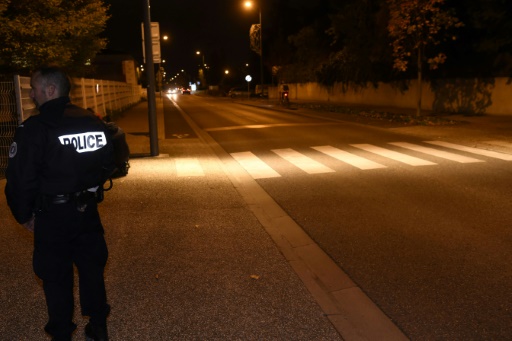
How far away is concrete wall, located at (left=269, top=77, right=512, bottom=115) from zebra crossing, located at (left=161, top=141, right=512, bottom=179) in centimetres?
1059

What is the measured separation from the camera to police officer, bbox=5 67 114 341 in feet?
10.0

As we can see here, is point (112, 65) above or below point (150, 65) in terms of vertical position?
above

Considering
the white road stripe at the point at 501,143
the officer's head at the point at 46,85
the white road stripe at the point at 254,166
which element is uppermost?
the officer's head at the point at 46,85

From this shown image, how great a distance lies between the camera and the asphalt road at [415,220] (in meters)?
4.05

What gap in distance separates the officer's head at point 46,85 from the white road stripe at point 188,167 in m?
6.89

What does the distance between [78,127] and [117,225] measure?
360 cm

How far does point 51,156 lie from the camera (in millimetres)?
3100

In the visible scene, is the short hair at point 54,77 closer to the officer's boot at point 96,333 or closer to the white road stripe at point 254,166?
the officer's boot at point 96,333

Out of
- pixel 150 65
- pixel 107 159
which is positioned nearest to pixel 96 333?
pixel 107 159

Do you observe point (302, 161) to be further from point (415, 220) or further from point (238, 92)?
point (238, 92)

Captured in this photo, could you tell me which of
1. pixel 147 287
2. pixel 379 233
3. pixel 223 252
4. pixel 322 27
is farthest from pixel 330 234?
pixel 322 27

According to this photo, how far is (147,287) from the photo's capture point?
14.9 ft

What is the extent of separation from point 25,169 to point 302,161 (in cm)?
882

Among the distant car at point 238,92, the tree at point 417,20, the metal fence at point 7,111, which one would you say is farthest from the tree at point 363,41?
the distant car at point 238,92
